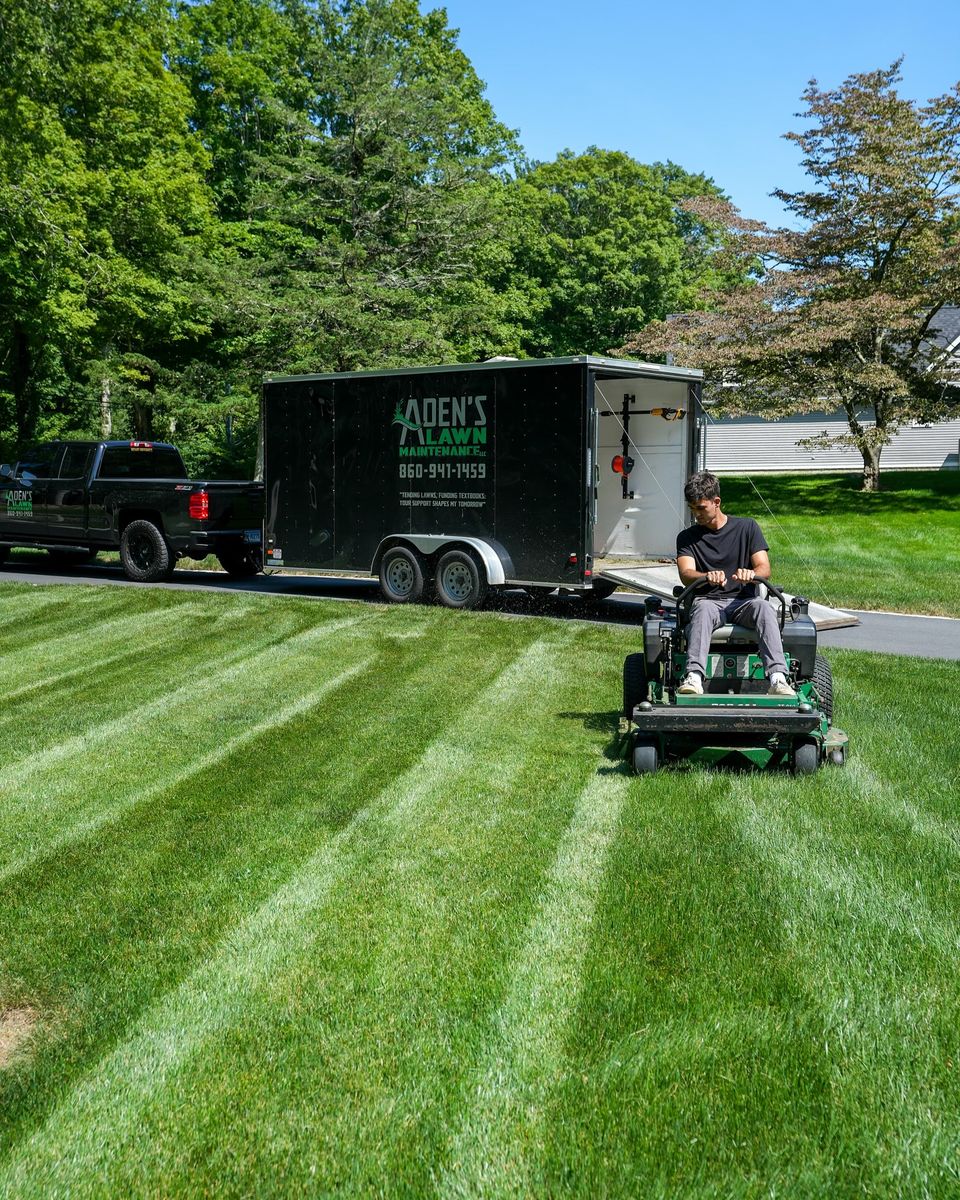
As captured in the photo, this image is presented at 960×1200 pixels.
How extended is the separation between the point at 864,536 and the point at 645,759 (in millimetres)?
17356

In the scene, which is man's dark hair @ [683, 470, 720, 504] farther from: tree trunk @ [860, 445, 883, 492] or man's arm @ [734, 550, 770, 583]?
tree trunk @ [860, 445, 883, 492]

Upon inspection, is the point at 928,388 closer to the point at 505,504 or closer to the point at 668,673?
the point at 505,504

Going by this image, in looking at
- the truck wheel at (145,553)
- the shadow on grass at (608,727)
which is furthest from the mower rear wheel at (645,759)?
the truck wheel at (145,553)

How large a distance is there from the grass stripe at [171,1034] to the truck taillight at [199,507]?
11593 mm

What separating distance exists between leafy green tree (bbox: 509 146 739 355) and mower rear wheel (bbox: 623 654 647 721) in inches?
1554

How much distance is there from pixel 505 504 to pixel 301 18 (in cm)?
3305

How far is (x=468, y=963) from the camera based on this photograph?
169 inches

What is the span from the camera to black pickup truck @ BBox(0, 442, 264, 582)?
17203mm

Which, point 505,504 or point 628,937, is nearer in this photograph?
point 628,937

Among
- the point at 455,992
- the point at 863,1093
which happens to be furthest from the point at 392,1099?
the point at 863,1093

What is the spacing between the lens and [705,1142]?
10.3ft

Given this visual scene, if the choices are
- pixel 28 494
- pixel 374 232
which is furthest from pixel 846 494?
pixel 28 494

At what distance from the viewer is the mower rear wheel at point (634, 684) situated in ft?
24.0

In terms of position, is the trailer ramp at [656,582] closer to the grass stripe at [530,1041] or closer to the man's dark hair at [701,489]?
the man's dark hair at [701,489]
